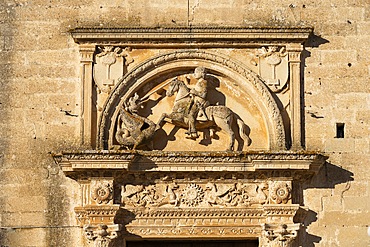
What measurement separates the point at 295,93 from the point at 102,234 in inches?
117

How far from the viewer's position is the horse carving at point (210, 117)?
44.9ft

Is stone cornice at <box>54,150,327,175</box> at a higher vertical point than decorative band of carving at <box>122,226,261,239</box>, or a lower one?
higher

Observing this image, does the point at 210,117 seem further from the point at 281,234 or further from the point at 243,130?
the point at 281,234

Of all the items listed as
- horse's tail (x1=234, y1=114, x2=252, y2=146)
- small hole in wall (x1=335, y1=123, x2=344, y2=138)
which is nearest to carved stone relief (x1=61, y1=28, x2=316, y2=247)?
horse's tail (x1=234, y1=114, x2=252, y2=146)

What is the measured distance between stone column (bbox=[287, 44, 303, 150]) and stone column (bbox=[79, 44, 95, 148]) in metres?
2.50

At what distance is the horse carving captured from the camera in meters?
13.7

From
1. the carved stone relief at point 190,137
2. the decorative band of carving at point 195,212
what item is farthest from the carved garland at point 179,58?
the decorative band of carving at point 195,212

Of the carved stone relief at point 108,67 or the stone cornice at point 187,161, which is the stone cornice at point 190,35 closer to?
the carved stone relief at point 108,67

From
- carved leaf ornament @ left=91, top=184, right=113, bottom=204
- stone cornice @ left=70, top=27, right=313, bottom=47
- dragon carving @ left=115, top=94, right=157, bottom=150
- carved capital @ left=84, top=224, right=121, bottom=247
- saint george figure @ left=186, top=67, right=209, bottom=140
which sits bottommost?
carved capital @ left=84, top=224, right=121, bottom=247

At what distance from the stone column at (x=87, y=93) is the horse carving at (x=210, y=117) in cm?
87

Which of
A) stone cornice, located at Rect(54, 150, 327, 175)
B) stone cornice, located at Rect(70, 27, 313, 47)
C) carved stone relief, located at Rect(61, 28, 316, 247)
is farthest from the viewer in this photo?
stone cornice, located at Rect(70, 27, 313, 47)

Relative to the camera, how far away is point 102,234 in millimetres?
13297

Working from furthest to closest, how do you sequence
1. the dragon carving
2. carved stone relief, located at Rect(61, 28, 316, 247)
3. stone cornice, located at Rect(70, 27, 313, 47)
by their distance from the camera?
stone cornice, located at Rect(70, 27, 313, 47) → the dragon carving → carved stone relief, located at Rect(61, 28, 316, 247)

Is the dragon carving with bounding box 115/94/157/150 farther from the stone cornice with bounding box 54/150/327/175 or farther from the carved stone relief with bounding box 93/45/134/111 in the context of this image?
the carved stone relief with bounding box 93/45/134/111
